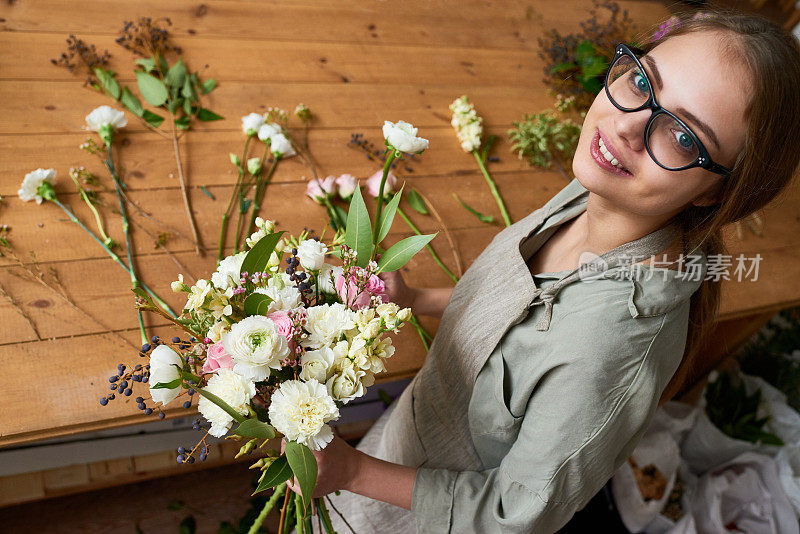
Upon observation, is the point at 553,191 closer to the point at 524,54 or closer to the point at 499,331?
the point at 524,54

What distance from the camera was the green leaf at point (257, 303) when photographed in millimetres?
663

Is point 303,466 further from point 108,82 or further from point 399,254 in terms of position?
point 108,82

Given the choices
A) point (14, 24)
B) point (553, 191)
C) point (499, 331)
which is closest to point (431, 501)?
point (499, 331)

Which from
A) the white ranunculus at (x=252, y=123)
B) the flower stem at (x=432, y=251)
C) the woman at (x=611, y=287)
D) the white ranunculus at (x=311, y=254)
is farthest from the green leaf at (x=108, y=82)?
the woman at (x=611, y=287)

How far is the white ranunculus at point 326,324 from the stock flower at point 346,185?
1.91ft

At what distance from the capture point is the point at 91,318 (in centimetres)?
102

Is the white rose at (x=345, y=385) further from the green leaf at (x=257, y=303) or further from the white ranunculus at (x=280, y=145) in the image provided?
the white ranunculus at (x=280, y=145)

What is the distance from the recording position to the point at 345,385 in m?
0.66

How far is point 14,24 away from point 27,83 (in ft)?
0.58

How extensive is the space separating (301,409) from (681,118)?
587 mm

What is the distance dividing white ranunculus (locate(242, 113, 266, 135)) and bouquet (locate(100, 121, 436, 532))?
58cm

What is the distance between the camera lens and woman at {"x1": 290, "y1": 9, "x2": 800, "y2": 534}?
27.2 inches

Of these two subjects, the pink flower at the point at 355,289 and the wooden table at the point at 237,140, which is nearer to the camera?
the pink flower at the point at 355,289

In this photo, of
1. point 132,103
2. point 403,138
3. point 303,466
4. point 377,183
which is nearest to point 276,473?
point 303,466
